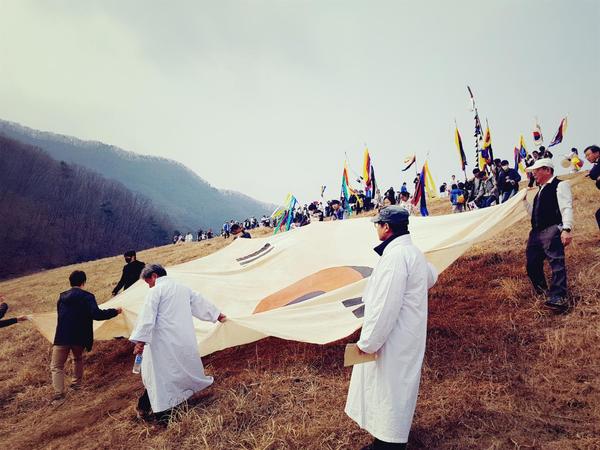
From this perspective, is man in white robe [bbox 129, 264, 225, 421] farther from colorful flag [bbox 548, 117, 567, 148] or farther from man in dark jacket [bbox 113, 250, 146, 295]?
colorful flag [bbox 548, 117, 567, 148]

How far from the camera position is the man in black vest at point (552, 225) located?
13.4 ft

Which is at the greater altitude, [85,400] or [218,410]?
[218,410]

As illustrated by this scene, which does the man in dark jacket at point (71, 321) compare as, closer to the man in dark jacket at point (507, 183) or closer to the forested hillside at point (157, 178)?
the man in dark jacket at point (507, 183)

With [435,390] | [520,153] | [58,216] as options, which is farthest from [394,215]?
[58,216]

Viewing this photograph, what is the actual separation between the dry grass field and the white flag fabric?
0.63 m

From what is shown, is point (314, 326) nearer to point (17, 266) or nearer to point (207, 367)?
point (207, 367)

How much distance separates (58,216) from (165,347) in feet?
201

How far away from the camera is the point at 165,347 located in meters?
3.87

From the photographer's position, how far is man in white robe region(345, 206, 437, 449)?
7.64 ft

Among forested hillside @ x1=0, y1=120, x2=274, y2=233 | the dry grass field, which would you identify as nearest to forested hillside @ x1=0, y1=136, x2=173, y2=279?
forested hillside @ x1=0, y1=120, x2=274, y2=233

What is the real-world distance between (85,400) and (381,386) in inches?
179

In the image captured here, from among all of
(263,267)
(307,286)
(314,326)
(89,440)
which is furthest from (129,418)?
(263,267)

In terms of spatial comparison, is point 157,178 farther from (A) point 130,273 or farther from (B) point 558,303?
(B) point 558,303

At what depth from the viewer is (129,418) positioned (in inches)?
158
